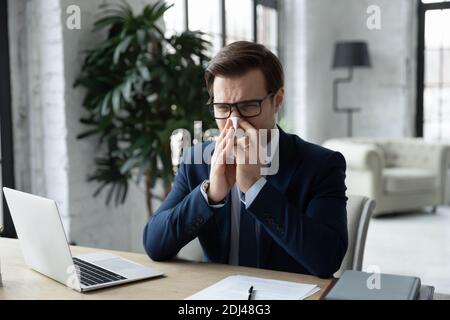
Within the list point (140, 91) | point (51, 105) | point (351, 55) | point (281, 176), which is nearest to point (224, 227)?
point (281, 176)

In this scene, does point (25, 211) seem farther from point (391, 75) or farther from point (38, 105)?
point (391, 75)

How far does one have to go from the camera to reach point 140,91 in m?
2.79

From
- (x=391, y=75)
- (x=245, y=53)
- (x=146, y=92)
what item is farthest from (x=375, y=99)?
(x=245, y=53)

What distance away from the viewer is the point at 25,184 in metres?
2.92

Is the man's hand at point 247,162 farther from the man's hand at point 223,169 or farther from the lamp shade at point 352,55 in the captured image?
the lamp shade at point 352,55

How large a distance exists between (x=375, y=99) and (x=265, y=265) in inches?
226

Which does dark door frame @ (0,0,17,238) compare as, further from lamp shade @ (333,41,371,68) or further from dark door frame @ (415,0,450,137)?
dark door frame @ (415,0,450,137)

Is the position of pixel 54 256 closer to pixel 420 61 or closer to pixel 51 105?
pixel 51 105

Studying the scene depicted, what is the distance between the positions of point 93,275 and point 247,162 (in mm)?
470

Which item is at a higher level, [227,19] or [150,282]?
[227,19]

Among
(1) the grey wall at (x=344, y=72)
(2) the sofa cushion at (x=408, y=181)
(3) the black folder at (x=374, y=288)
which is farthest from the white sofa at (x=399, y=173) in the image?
(3) the black folder at (x=374, y=288)

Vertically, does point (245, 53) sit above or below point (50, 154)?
above

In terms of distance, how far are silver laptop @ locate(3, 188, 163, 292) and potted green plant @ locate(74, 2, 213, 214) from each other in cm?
138

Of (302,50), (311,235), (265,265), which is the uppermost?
(302,50)
